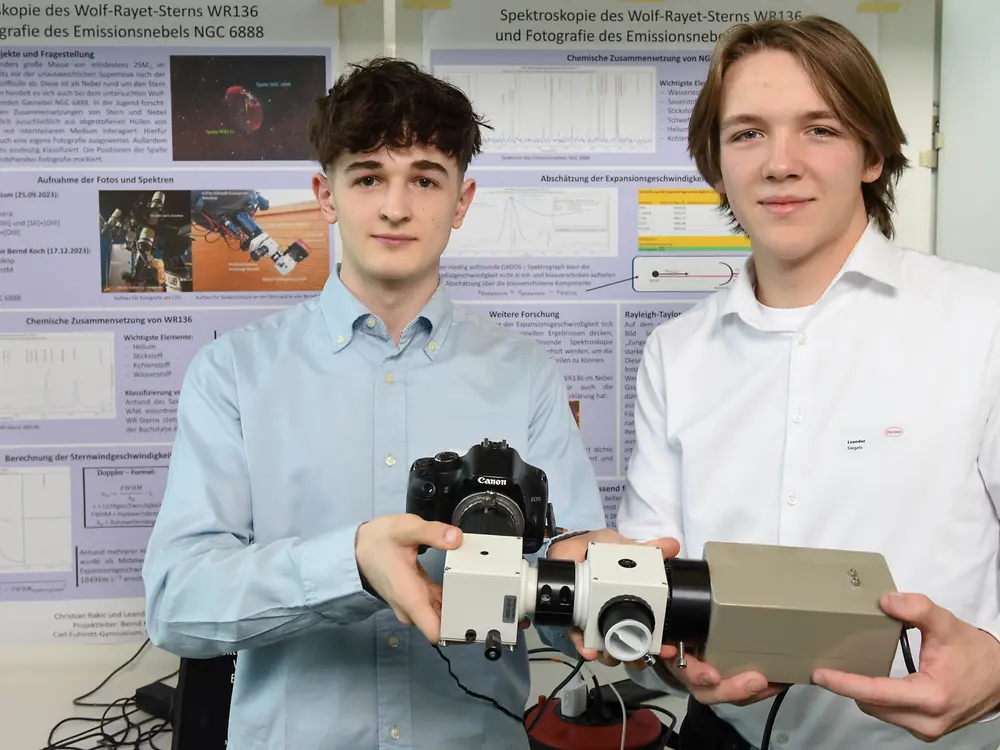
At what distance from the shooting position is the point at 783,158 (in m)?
1.09

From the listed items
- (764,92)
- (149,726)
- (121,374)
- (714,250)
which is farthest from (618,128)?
(149,726)

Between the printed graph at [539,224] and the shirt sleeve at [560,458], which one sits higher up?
the printed graph at [539,224]

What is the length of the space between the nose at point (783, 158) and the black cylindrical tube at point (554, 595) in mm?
632

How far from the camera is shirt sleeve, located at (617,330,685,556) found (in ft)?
3.99

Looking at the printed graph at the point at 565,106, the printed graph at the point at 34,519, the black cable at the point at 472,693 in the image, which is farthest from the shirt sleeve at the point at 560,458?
the printed graph at the point at 34,519

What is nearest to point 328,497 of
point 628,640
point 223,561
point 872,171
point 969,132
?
point 223,561

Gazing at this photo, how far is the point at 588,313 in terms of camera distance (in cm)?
185

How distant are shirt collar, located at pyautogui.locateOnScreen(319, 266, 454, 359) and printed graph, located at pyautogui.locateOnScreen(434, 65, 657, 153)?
0.66 meters

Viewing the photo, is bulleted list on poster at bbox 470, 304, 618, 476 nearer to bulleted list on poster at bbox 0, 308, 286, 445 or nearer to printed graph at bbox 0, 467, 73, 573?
bulleted list on poster at bbox 0, 308, 286, 445

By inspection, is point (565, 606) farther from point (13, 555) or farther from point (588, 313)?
point (13, 555)

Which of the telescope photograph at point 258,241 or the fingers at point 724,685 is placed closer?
the fingers at point 724,685

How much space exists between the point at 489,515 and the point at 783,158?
25.0 inches

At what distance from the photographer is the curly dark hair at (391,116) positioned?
3.89 ft

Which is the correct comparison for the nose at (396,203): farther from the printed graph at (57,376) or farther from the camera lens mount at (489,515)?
the printed graph at (57,376)
